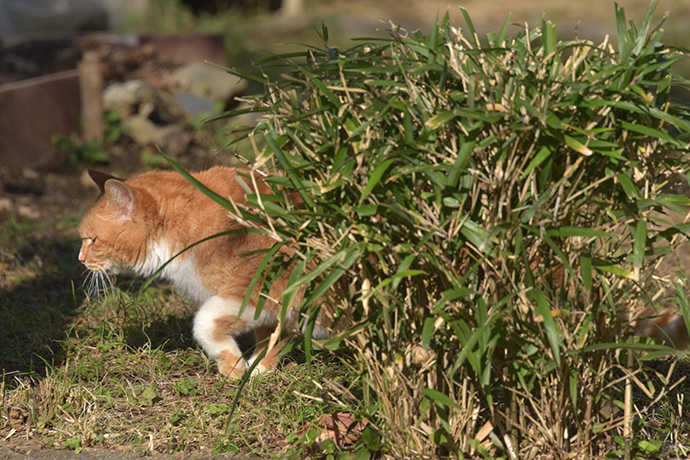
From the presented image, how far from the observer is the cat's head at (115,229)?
11.2 ft

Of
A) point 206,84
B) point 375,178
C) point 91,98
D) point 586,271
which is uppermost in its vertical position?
point 375,178

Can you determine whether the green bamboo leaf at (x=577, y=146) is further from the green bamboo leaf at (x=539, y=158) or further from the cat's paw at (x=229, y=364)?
the cat's paw at (x=229, y=364)

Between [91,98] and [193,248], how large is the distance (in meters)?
4.08

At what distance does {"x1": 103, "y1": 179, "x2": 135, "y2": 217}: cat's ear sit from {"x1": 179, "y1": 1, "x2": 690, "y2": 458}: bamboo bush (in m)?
1.17

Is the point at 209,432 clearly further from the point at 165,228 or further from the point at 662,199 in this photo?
the point at 662,199

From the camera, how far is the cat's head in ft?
11.2

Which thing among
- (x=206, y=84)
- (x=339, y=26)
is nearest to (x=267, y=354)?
(x=206, y=84)

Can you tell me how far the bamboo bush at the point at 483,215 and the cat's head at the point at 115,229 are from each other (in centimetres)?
124

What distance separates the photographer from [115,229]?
3490 millimetres

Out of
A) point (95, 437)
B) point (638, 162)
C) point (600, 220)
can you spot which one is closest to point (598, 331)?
point (600, 220)

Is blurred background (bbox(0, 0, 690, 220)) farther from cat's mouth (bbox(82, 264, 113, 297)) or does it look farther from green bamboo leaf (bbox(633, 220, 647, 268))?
green bamboo leaf (bbox(633, 220, 647, 268))

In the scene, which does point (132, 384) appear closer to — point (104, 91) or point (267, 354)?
point (267, 354)

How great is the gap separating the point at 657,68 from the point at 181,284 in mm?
2181

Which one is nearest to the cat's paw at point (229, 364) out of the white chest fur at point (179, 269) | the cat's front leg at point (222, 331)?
the cat's front leg at point (222, 331)
